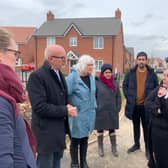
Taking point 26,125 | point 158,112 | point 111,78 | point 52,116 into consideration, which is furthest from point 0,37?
point 111,78

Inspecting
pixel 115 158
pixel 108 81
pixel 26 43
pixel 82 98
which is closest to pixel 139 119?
pixel 115 158

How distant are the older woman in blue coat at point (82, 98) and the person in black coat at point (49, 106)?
3.28ft

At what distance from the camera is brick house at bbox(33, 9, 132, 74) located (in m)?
41.4

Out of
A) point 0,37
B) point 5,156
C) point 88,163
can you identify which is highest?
point 0,37

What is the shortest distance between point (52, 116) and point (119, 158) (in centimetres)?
275

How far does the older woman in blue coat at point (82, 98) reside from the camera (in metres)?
5.15

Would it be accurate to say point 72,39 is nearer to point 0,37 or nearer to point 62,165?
point 62,165

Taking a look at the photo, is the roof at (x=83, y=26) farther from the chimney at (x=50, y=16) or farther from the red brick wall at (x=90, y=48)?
the red brick wall at (x=90, y=48)

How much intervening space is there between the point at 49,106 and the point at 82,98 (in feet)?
4.63

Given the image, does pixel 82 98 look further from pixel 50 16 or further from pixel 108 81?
pixel 50 16

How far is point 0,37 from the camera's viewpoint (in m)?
1.80

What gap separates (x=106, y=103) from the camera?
6.36 meters

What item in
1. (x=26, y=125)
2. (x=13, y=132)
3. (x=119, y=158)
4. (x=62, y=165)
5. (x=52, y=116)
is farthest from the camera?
(x=119, y=158)

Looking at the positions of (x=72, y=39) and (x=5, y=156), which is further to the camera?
(x=72, y=39)
